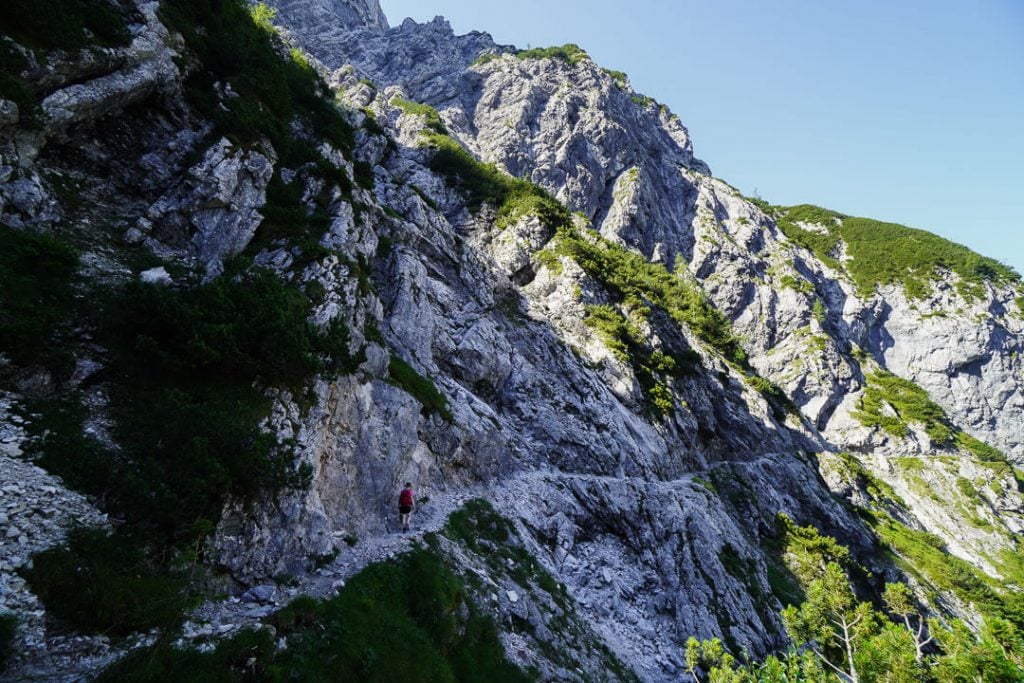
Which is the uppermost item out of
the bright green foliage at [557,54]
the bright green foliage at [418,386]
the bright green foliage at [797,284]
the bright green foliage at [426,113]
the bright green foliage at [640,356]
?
the bright green foliage at [557,54]

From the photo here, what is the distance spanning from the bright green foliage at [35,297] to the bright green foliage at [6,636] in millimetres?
6724

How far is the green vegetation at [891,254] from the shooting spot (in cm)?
11500

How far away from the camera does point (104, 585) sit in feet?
27.1

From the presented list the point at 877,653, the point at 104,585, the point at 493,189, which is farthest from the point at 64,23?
the point at 493,189

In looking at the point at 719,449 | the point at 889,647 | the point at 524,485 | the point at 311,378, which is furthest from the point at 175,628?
the point at 719,449

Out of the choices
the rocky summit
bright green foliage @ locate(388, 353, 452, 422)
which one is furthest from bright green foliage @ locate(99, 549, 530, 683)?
bright green foliage @ locate(388, 353, 452, 422)

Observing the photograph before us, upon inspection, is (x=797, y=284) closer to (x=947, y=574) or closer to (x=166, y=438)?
(x=947, y=574)

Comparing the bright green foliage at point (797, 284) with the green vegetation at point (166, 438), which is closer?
the green vegetation at point (166, 438)

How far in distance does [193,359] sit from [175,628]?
724cm

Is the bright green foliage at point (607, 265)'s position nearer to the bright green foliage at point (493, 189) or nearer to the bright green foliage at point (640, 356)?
the bright green foliage at point (493, 189)

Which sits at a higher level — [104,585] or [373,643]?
[104,585]

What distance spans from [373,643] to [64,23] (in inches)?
Result: 1014

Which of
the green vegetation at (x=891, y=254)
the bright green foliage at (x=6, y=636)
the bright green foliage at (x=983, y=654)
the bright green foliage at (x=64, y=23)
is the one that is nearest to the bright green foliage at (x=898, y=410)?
the green vegetation at (x=891, y=254)

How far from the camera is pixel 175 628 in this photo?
332 inches
